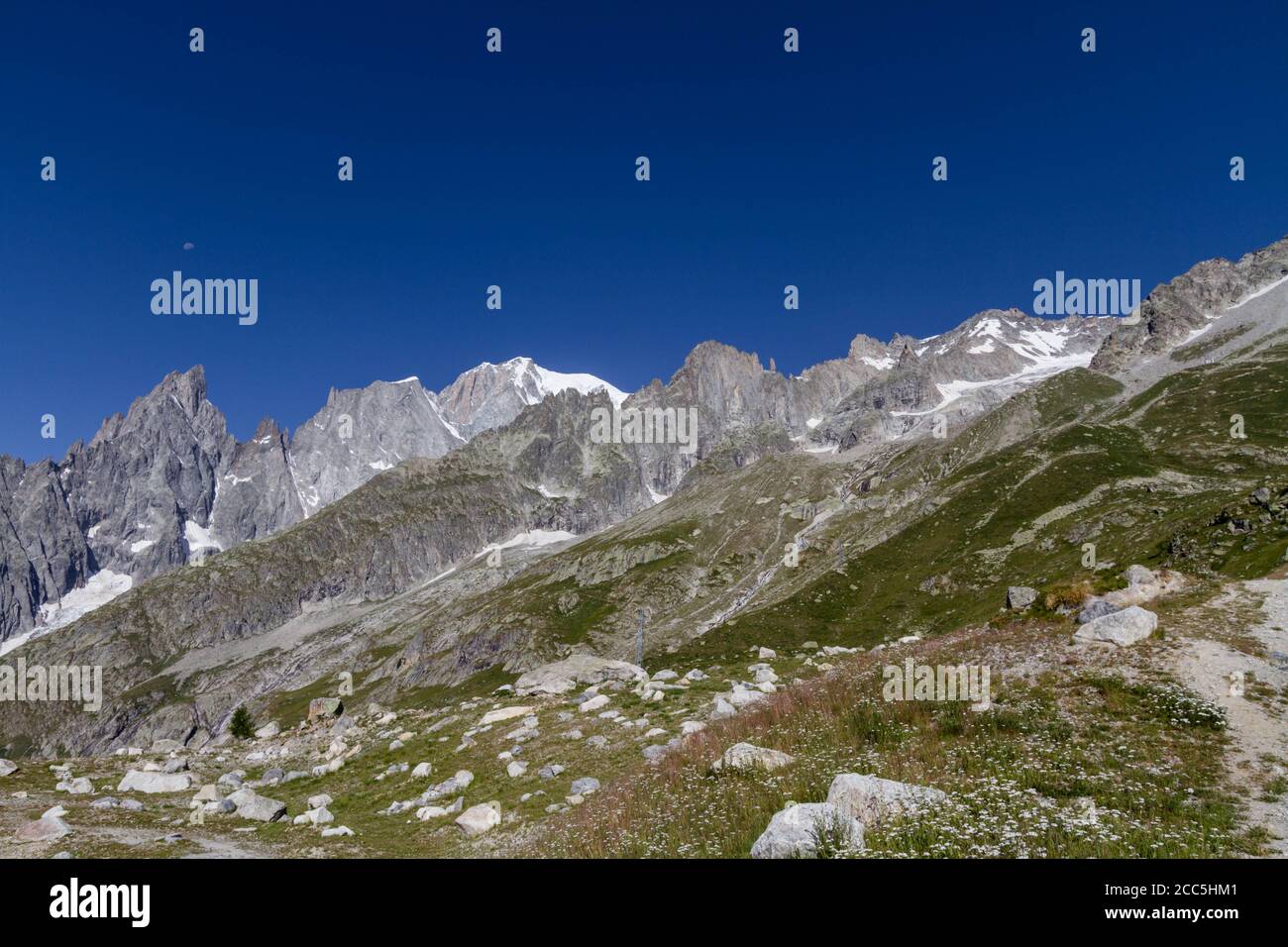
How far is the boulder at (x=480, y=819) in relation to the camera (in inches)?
863

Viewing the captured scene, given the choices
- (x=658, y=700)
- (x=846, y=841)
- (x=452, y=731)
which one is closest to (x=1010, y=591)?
(x=658, y=700)

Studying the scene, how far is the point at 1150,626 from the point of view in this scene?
83.0 feet

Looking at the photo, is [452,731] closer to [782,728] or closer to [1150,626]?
[782,728]

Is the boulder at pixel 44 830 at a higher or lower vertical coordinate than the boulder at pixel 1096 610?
lower

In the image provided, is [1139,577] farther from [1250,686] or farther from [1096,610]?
[1250,686]

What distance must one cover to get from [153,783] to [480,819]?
18.2m

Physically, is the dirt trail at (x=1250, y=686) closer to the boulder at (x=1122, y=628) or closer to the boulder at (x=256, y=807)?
the boulder at (x=1122, y=628)

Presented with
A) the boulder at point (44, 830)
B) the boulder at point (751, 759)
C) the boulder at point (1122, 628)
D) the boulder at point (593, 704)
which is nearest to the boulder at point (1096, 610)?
the boulder at point (1122, 628)

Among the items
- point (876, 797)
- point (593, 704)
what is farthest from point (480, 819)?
point (876, 797)

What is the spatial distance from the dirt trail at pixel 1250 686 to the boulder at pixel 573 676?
28.8m

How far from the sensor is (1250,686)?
790 inches

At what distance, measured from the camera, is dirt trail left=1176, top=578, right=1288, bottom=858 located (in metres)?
14.1
